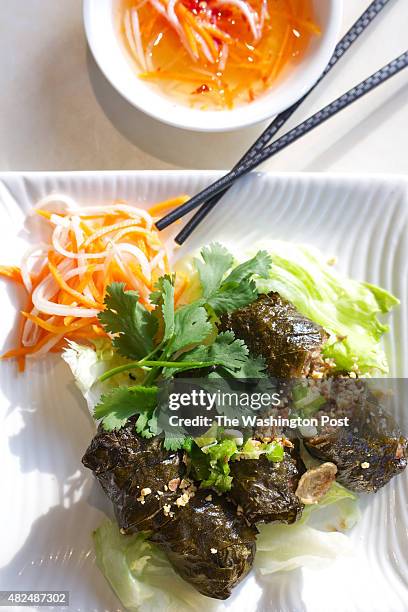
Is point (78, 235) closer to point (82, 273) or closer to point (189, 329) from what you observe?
point (82, 273)

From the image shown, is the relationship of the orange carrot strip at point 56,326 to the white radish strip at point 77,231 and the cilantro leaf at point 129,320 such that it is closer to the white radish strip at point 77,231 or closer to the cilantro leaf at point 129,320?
the cilantro leaf at point 129,320

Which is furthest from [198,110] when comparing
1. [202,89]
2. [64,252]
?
[64,252]

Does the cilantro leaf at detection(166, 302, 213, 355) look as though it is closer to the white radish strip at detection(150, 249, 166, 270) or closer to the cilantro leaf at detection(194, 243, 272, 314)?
the cilantro leaf at detection(194, 243, 272, 314)

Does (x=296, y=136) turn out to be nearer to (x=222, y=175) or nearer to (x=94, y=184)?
(x=222, y=175)

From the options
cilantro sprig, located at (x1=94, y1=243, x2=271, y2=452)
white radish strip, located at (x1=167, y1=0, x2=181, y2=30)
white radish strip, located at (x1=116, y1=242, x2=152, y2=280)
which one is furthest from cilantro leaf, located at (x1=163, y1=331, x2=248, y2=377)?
white radish strip, located at (x1=167, y1=0, x2=181, y2=30)

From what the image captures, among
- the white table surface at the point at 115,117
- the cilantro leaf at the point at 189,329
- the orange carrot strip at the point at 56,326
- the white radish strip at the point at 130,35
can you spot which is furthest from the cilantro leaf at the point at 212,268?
the white radish strip at the point at 130,35

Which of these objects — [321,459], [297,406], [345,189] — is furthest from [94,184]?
[321,459]
